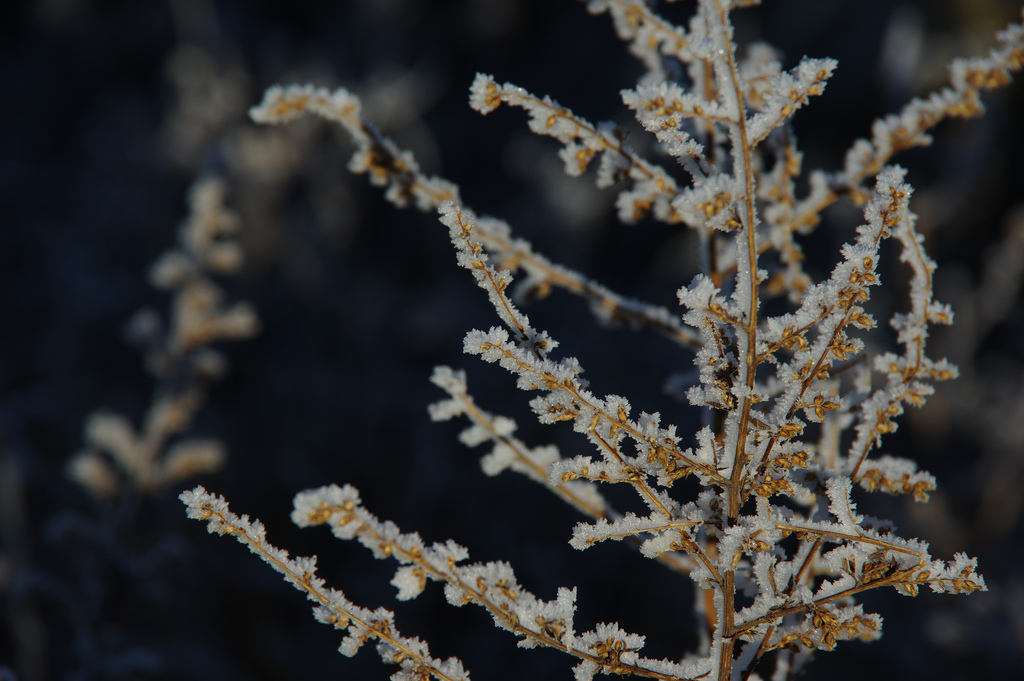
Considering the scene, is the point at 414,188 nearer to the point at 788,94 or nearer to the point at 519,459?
the point at 519,459

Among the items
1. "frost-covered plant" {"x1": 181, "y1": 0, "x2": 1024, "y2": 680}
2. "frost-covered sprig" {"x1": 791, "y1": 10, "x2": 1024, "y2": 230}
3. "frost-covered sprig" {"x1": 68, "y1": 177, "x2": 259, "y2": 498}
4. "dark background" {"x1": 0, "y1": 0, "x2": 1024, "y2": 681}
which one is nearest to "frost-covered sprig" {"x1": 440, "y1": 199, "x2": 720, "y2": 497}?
"frost-covered plant" {"x1": 181, "y1": 0, "x2": 1024, "y2": 680}

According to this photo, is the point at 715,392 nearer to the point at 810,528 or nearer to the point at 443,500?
the point at 810,528

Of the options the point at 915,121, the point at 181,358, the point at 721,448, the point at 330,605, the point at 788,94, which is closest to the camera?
the point at 788,94

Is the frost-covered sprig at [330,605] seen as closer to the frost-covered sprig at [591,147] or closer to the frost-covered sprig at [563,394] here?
the frost-covered sprig at [563,394]

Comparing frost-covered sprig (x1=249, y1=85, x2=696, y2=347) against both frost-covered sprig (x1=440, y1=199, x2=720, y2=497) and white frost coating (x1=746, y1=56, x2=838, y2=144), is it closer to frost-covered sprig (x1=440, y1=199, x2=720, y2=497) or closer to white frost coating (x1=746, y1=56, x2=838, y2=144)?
frost-covered sprig (x1=440, y1=199, x2=720, y2=497)

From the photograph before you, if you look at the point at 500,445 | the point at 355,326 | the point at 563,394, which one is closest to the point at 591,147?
the point at 563,394
